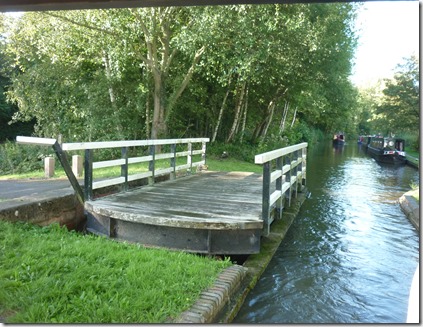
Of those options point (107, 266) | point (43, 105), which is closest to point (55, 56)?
point (43, 105)

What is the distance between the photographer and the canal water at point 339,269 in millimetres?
4414

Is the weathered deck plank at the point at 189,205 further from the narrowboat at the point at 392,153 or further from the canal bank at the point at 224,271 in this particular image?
the narrowboat at the point at 392,153

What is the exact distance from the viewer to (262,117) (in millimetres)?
24469

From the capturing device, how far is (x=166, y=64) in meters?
15.2

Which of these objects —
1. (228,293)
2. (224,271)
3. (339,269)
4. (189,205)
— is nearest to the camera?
(228,293)

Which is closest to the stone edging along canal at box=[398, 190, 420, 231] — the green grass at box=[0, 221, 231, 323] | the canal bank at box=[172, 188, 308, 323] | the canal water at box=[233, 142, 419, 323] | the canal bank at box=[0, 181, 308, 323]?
the canal water at box=[233, 142, 419, 323]

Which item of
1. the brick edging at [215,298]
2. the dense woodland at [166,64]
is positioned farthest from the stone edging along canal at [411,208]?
the brick edging at [215,298]

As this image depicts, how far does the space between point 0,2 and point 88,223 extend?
4.42 meters

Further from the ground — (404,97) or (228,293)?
Answer: (404,97)

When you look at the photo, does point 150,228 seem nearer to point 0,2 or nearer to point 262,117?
point 0,2

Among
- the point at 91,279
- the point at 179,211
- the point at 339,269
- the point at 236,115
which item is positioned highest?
the point at 236,115

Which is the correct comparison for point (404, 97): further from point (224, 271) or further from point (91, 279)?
point (91, 279)

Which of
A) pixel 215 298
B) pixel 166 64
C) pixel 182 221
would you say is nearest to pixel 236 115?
pixel 166 64

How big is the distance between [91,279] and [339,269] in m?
3.78
